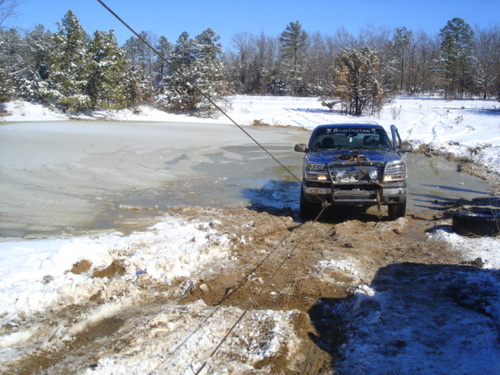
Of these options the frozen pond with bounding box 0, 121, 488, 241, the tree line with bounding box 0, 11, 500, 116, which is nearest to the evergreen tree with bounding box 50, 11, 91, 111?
the tree line with bounding box 0, 11, 500, 116

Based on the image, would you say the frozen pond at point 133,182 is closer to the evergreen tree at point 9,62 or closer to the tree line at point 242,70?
the tree line at point 242,70

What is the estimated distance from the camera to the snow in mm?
3412

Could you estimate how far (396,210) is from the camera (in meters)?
8.18

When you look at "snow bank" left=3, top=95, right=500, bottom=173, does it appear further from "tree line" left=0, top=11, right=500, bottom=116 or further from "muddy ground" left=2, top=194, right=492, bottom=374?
"muddy ground" left=2, top=194, right=492, bottom=374

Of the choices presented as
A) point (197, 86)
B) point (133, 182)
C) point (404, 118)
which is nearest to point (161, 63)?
point (197, 86)

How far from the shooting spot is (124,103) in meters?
44.9

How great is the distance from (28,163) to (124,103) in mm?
32085

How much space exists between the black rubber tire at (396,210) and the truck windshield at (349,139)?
1.24 meters

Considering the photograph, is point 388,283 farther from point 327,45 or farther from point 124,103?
point 327,45

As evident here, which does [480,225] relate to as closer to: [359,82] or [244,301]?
[244,301]

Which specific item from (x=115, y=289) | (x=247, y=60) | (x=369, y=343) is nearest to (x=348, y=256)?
(x=369, y=343)

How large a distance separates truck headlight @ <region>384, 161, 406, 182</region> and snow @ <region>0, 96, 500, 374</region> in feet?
4.20

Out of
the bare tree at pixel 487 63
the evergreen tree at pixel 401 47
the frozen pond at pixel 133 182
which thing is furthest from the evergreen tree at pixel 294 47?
the frozen pond at pixel 133 182

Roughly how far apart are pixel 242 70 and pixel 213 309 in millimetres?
81348
